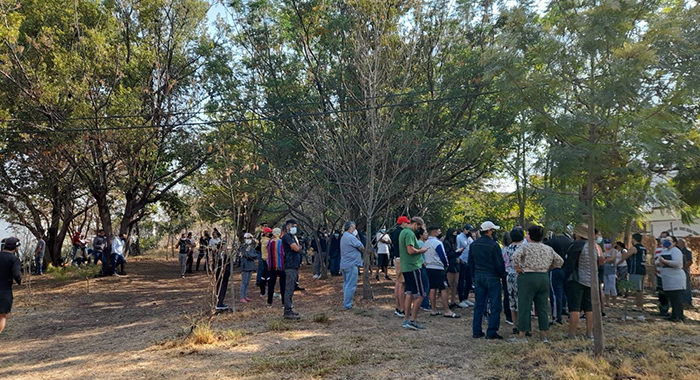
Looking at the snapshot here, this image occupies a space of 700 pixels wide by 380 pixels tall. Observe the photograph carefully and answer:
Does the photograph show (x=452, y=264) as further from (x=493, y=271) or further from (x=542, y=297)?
(x=542, y=297)

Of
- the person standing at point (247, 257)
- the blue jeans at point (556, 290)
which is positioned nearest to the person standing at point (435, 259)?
the blue jeans at point (556, 290)

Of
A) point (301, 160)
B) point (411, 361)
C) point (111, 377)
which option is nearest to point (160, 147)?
point (301, 160)

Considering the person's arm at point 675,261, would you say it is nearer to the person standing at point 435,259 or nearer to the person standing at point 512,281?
the person standing at point 512,281

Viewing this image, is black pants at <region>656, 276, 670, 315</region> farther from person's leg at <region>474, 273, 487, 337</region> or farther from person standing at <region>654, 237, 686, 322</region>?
person's leg at <region>474, 273, 487, 337</region>

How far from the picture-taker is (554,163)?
6.02m

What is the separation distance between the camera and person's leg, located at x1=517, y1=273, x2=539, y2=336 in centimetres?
723

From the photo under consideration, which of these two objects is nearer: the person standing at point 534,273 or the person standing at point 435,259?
the person standing at point 534,273

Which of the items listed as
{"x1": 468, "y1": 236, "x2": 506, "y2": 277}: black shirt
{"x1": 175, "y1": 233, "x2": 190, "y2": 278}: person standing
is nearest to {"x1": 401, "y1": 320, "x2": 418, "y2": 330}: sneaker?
{"x1": 468, "y1": 236, "x2": 506, "y2": 277}: black shirt

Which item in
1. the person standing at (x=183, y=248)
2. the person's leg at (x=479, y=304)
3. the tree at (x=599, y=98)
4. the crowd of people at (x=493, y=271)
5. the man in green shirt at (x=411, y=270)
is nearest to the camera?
the tree at (x=599, y=98)

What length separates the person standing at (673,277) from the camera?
9.20 m

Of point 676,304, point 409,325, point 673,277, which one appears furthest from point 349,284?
point 676,304

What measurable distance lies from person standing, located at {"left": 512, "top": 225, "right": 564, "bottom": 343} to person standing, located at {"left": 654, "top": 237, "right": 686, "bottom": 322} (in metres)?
3.49

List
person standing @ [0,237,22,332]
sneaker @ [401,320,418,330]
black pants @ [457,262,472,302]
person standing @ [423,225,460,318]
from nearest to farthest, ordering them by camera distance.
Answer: person standing @ [0,237,22,332]
sneaker @ [401,320,418,330]
person standing @ [423,225,460,318]
black pants @ [457,262,472,302]

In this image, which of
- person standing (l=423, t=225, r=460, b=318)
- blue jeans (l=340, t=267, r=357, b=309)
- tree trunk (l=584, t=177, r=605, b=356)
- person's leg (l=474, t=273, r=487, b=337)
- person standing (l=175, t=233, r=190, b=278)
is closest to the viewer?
tree trunk (l=584, t=177, r=605, b=356)
